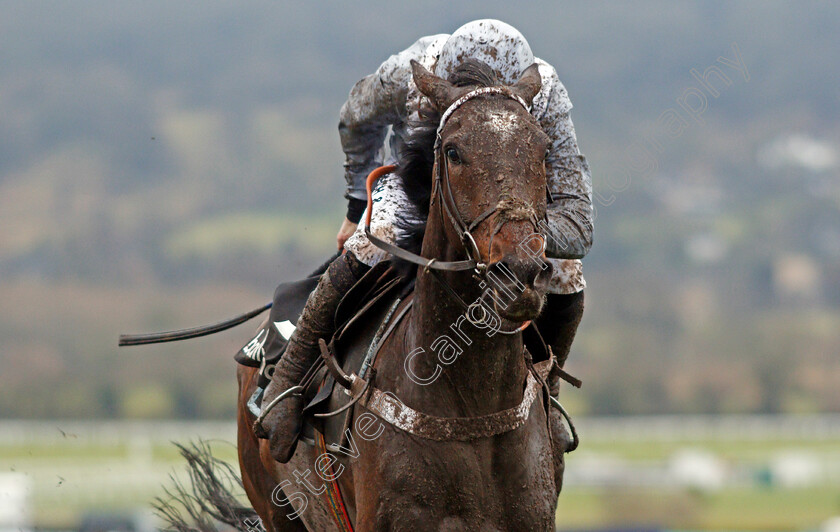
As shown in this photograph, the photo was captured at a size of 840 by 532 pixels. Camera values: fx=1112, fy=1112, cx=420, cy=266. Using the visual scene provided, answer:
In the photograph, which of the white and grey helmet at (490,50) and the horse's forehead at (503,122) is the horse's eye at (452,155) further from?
the white and grey helmet at (490,50)

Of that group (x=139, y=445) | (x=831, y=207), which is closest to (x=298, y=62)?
(x=831, y=207)

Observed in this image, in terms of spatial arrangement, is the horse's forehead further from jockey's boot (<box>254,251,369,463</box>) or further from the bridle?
jockey's boot (<box>254,251,369,463</box>)

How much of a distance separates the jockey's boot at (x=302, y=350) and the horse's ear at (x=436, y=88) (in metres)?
1.17

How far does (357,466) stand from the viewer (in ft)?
15.6

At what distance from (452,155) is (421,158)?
0.58 meters

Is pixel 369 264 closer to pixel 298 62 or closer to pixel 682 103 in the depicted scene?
pixel 682 103

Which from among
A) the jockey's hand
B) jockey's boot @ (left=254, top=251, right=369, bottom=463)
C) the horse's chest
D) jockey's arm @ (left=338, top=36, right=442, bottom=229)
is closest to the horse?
the horse's chest

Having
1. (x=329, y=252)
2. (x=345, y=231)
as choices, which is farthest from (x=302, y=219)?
(x=345, y=231)

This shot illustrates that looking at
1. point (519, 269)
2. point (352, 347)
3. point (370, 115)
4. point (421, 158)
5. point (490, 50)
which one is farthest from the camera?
point (370, 115)

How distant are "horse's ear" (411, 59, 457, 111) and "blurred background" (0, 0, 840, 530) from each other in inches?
72.7

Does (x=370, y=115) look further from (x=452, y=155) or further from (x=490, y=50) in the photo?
(x=452, y=155)

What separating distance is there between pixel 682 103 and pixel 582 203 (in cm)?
145

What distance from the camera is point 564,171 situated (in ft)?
16.8

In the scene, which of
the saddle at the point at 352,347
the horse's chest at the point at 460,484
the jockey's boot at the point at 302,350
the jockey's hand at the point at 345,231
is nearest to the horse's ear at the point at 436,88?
the saddle at the point at 352,347
